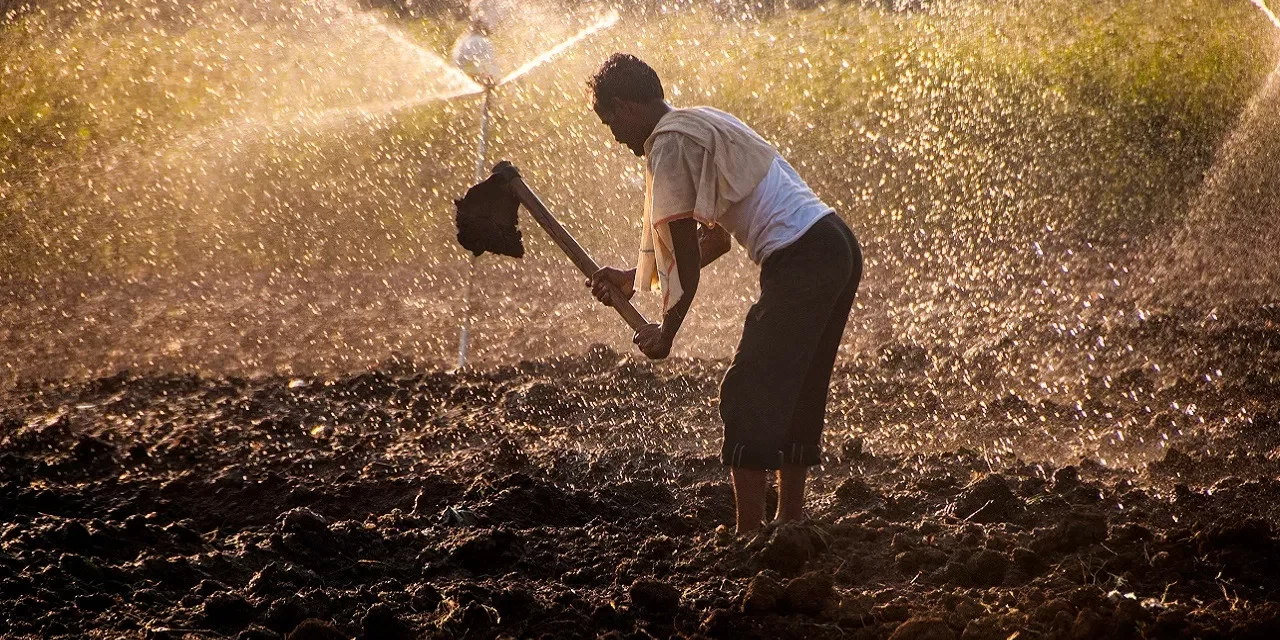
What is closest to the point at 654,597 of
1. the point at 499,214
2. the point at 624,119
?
the point at 624,119

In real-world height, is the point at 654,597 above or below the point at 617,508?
above

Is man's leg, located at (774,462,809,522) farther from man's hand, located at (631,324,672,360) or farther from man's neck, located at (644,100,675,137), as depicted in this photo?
man's neck, located at (644,100,675,137)

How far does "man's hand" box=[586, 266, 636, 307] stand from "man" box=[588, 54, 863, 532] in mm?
410

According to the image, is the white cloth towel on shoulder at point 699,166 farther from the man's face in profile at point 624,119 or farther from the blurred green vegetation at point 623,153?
the blurred green vegetation at point 623,153

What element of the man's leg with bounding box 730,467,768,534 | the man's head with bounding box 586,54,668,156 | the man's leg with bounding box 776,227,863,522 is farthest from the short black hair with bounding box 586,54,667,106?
the man's leg with bounding box 730,467,768,534

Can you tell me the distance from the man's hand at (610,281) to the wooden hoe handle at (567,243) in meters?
0.02

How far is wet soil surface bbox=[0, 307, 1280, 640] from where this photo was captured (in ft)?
11.1

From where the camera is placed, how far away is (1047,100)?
40.9 feet

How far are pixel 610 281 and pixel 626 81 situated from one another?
75 centimetres

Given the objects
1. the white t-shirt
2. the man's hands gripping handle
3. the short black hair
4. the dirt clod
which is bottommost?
the dirt clod

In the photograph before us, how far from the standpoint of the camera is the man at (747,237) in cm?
373

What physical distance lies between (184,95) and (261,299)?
17.5 feet

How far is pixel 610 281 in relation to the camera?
170 inches

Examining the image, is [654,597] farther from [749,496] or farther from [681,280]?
[681,280]
